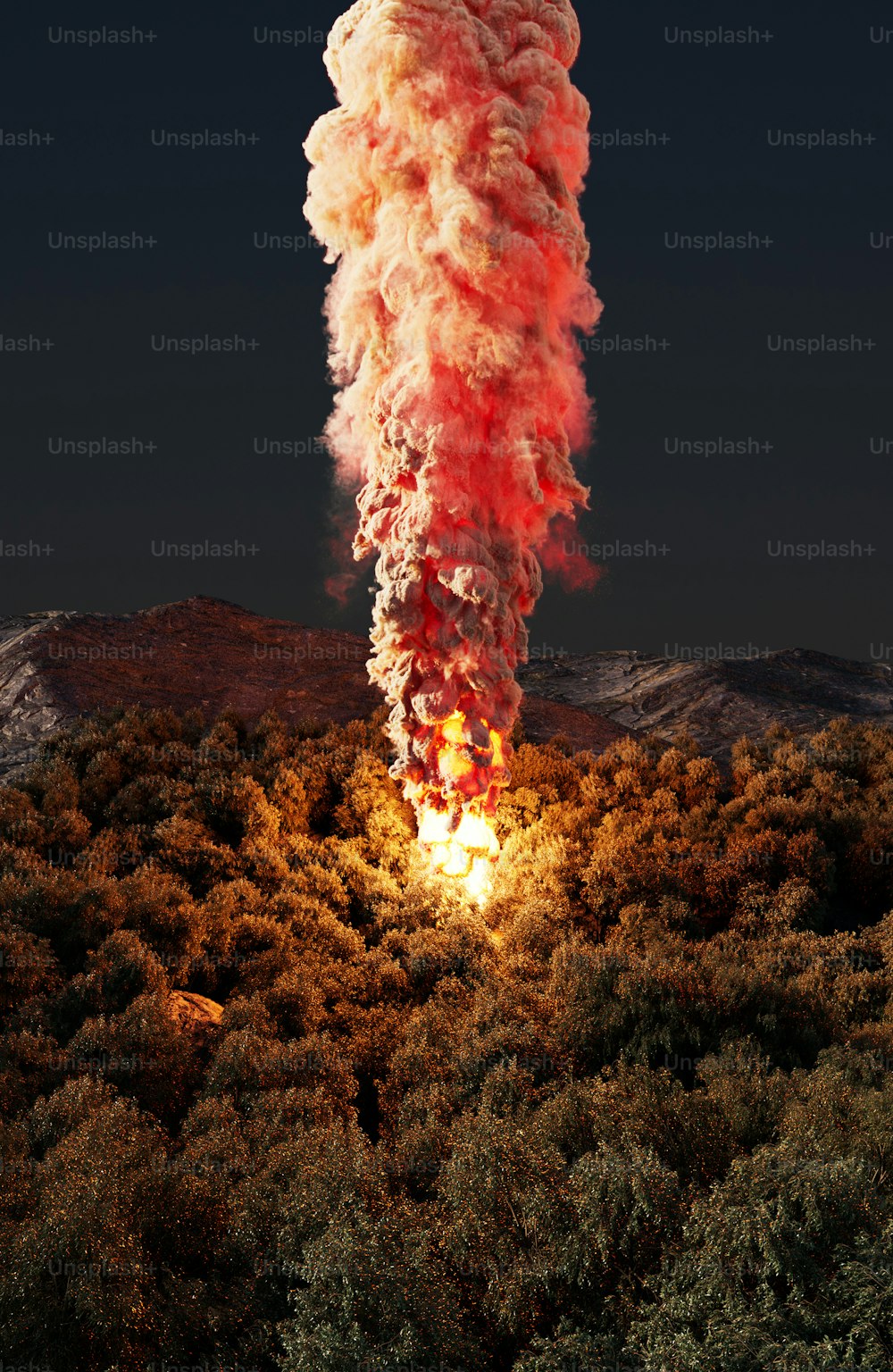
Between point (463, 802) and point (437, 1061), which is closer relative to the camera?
point (437, 1061)

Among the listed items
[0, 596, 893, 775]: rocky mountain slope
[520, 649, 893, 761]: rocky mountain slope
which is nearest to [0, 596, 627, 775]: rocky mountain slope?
[0, 596, 893, 775]: rocky mountain slope

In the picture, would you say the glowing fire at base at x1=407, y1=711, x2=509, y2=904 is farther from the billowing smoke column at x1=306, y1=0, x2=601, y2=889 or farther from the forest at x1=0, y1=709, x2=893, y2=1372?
the forest at x1=0, y1=709, x2=893, y2=1372

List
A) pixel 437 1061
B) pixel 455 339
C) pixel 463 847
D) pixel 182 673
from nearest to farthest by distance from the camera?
pixel 437 1061
pixel 455 339
pixel 463 847
pixel 182 673

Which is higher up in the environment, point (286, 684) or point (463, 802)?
point (286, 684)

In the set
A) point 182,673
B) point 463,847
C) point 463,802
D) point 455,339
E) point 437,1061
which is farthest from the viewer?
point 182,673

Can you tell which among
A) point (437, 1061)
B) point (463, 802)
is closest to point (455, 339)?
point (463, 802)

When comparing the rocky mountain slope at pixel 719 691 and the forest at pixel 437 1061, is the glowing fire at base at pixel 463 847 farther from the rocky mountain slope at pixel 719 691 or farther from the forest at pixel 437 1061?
the rocky mountain slope at pixel 719 691

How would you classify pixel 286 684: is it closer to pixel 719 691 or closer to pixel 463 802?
pixel 463 802

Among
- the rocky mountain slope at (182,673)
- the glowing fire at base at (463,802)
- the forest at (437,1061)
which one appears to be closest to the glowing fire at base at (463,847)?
the glowing fire at base at (463,802)
